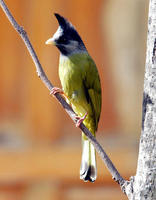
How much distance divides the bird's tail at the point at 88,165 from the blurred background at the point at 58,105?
7.56 feet

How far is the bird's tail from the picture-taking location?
3.28 metres

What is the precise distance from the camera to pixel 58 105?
6.10 metres

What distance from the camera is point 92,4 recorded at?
6062mm

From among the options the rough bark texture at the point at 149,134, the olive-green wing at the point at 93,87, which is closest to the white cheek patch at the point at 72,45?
the olive-green wing at the point at 93,87

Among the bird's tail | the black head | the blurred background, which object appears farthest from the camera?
the blurred background

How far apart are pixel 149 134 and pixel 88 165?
3.55 ft

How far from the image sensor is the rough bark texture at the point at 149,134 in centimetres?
234

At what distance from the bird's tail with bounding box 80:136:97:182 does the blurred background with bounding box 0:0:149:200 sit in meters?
2.30

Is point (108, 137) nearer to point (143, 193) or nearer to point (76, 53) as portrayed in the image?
point (76, 53)

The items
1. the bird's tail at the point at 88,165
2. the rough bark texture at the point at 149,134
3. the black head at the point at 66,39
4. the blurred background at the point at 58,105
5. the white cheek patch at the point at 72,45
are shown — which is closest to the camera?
the rough bark texture at the point at 149,134

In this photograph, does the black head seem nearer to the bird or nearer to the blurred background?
the bird

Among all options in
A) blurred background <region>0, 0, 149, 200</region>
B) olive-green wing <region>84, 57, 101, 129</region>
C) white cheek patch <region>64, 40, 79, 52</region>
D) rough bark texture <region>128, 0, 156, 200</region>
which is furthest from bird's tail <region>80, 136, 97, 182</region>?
blurred background <region>0, 0, 149, 200</region>

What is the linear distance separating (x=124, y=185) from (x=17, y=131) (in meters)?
3.68

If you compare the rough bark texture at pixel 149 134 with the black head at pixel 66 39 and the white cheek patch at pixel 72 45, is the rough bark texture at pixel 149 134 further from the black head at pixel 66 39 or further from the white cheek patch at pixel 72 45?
the white cheek patch at pixel 72 45
